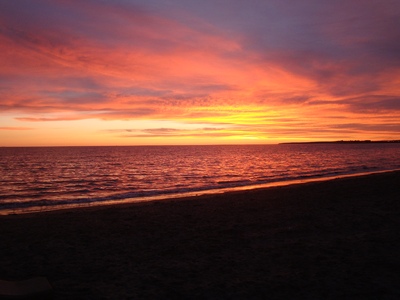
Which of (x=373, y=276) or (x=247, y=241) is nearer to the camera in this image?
(x=373, y=276)

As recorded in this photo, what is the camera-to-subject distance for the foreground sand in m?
6.45

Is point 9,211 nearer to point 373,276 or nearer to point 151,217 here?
point 151,217

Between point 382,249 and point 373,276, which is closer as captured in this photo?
point 373,276

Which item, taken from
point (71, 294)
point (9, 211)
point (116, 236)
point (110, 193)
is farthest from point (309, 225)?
point (110, 193)

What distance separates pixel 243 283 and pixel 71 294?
3.34 meters

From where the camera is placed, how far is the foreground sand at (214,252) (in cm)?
645

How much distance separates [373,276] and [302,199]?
10846 mm

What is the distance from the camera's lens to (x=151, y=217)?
45.0 feet

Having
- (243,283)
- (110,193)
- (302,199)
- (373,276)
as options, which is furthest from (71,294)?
(110,193)

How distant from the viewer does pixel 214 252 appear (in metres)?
8.76

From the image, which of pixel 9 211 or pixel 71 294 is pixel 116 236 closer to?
pixel 71 294

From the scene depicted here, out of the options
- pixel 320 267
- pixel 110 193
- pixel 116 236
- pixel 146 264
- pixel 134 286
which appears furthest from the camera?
pixel 110 193

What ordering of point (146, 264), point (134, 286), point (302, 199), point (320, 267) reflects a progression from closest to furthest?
point (134, 286), point (320, 267), point (146, 264), point (302, 199)

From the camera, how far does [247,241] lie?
975 centimetres
